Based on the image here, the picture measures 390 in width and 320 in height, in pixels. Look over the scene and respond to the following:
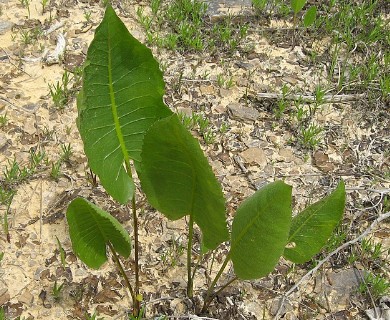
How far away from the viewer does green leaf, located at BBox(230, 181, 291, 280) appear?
5.66ft

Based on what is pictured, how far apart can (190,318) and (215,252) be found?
39 cm

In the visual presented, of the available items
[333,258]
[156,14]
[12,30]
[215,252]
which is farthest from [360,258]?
[12,30]

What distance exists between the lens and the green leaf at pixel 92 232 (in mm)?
1857

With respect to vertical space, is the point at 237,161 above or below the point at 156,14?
below

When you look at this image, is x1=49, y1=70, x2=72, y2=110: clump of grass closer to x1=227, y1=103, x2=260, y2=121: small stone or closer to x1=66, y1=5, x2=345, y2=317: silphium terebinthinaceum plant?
x1=227, y1=103, x2=260, y2=121: small stone

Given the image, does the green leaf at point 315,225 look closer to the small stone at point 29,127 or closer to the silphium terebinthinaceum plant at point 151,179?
the silphium terebinthinaceum plant at point 151,179

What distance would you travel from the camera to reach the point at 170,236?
2645 mm

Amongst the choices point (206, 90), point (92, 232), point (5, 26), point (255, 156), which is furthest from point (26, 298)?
point (5, 26)

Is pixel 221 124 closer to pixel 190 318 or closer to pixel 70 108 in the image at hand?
pixel 70 108

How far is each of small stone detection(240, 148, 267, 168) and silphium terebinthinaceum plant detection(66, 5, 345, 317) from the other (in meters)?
0.98

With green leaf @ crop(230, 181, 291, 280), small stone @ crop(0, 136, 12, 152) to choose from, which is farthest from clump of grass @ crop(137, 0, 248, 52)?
green leaf @ crop(230, 181, 291, 280)

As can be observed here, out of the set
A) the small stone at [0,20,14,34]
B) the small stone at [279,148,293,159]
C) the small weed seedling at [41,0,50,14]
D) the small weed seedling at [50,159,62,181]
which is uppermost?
the small weed seedling at [41,0,50,14]

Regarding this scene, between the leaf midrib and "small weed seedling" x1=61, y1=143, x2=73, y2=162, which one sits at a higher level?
the leaf midrib

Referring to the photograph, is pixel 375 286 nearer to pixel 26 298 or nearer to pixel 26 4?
pixel 26 298
